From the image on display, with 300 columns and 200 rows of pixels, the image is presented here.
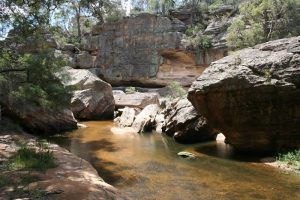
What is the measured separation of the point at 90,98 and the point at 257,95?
Answer: 50.3 feet

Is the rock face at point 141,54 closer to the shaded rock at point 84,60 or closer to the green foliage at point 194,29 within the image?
the shaded rock at point 84,60

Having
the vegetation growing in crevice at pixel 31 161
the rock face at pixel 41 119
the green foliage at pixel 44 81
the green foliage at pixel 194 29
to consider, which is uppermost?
the green foliage at pixel 194 29

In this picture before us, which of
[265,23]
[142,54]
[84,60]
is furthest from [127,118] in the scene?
[84,60]

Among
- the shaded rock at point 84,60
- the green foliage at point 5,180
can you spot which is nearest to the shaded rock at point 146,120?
the green foliage at point 5,180

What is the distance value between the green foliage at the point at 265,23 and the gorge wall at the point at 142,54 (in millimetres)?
9243

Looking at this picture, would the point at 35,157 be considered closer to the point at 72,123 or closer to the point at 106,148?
the point at 106,148

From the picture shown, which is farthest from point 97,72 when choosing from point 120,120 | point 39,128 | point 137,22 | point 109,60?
point 39,128

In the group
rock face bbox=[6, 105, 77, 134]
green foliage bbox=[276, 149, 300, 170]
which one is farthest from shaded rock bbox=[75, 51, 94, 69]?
green foliage bbox=[276, 149, 300, 170]

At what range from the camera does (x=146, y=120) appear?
→ 2267 cm

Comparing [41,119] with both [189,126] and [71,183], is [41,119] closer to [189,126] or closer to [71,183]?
[189,126]

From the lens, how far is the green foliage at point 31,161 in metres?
9.44

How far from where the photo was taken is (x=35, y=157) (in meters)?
10.2

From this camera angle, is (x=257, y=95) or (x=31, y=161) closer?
(x=31, y=161)

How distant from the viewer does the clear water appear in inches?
394
